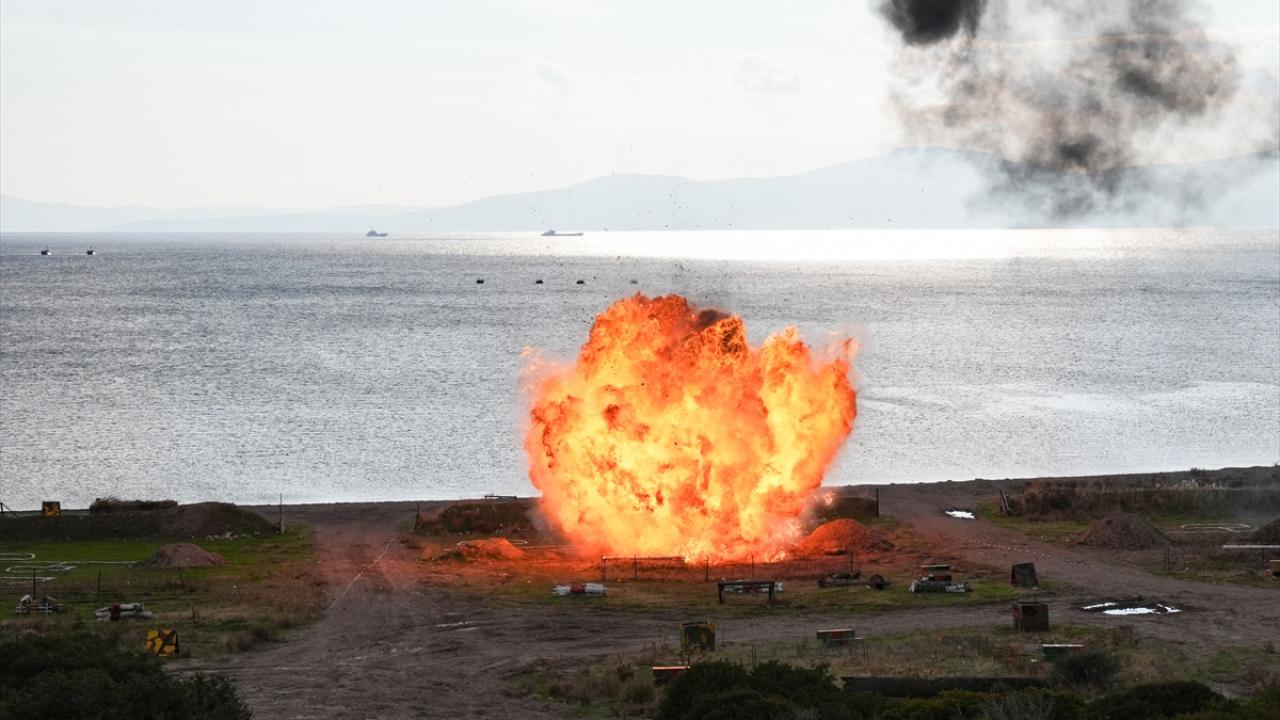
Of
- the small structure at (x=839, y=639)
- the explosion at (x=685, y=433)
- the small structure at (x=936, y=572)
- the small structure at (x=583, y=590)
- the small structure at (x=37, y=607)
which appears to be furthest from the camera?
the explosion at (x=685, y=433)

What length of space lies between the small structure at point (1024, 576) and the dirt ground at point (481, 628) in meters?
1.40

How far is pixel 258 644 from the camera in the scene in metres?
44.8

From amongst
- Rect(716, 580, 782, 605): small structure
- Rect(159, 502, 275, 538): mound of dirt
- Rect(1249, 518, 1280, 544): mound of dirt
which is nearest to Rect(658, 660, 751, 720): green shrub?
Rect(716, 580, 782, 605): small structure

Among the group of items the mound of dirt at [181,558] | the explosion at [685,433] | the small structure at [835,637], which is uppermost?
the explosion at [685,433]

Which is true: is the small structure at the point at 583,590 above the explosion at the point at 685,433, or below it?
below

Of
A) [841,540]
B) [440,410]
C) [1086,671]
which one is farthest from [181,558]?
[440,410]

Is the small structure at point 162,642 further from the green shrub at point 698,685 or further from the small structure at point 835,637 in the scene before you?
the small structure at point 835,637

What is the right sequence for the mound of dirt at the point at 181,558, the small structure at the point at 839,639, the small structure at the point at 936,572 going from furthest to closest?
the mound of dirt at the point at 181,558 < the small structure at the point at 936,572 < the small structure at the point at 839,639

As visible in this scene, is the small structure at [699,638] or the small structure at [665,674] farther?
the small structure at [699,638]

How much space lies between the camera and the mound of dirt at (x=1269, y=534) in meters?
60.4

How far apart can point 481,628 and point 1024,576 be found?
1895 cm

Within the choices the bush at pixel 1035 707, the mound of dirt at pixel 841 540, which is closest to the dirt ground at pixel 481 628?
the mound of dirt at pixel 841 540

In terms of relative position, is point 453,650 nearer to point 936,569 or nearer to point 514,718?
point 514,718

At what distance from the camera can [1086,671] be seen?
38438 millimetres
